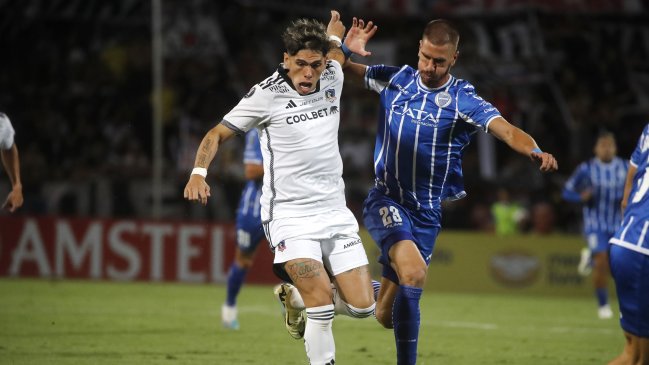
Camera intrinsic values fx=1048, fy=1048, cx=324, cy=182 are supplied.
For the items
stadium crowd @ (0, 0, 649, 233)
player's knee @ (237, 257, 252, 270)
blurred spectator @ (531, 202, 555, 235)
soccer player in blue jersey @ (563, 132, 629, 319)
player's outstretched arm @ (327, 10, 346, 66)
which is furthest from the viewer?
stadium crowd @ (0, 0, 649, 233)

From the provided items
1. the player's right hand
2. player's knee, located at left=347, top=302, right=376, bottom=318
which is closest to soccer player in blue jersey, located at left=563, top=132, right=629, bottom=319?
player's knee, located at left=347, top=302, right=376, bottom=318

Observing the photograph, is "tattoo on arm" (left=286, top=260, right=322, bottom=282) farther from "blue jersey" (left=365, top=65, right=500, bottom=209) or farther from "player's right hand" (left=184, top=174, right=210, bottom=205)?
"blue jersey" (left=365, top=65, right=500, bottom=209)

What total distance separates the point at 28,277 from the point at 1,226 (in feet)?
3.40

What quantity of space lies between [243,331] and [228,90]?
35.6ft

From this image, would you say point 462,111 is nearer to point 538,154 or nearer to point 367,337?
point 538,154

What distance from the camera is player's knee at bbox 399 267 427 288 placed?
7.62 m

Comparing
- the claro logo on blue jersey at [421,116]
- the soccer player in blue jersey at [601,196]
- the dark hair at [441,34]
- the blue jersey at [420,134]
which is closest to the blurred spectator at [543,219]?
the soccer player in blue jersey at [601,196]

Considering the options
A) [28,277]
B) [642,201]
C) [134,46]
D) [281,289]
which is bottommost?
[28,277]

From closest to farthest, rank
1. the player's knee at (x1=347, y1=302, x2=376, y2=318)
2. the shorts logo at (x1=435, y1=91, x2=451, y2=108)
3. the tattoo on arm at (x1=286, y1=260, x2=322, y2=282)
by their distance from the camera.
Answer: the tattoo on arm at (x1=286, y1=260, x2=322, y2=282)
the player's knee at (x1=347, y1=302, x2=376, y2=318)
the shorts logo at (x1=435, y1=91, x2=451, y2=108)

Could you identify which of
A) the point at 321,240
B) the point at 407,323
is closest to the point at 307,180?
the point at 321,240

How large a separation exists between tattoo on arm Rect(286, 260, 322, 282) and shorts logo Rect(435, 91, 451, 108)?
5.29ft

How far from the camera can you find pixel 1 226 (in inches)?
741

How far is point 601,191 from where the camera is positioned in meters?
15.3

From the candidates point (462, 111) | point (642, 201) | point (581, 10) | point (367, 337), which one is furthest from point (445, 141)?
point (581, 10)
